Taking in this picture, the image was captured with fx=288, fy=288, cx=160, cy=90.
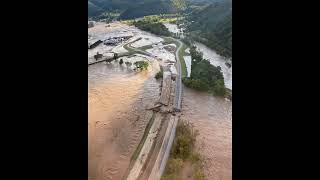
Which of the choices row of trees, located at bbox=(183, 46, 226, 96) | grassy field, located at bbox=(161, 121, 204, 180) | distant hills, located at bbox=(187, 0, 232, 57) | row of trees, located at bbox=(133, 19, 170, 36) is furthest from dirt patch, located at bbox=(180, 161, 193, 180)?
row of trees, located at bbox=(133, 19, 170, 36)

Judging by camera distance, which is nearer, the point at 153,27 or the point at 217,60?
the point at 217,60

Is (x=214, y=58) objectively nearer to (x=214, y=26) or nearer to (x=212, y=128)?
(x=214, y=26)

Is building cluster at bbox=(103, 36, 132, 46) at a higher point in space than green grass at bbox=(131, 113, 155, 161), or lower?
higher

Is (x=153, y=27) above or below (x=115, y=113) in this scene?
above

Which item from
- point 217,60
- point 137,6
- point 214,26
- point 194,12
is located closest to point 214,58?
point 217,60

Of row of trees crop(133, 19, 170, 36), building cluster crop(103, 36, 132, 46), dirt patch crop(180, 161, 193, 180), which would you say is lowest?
dirt patch crop(180, 161, 193, 180)

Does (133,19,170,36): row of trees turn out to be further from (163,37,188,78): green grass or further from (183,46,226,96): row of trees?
(183,46,226,96): row of trees
